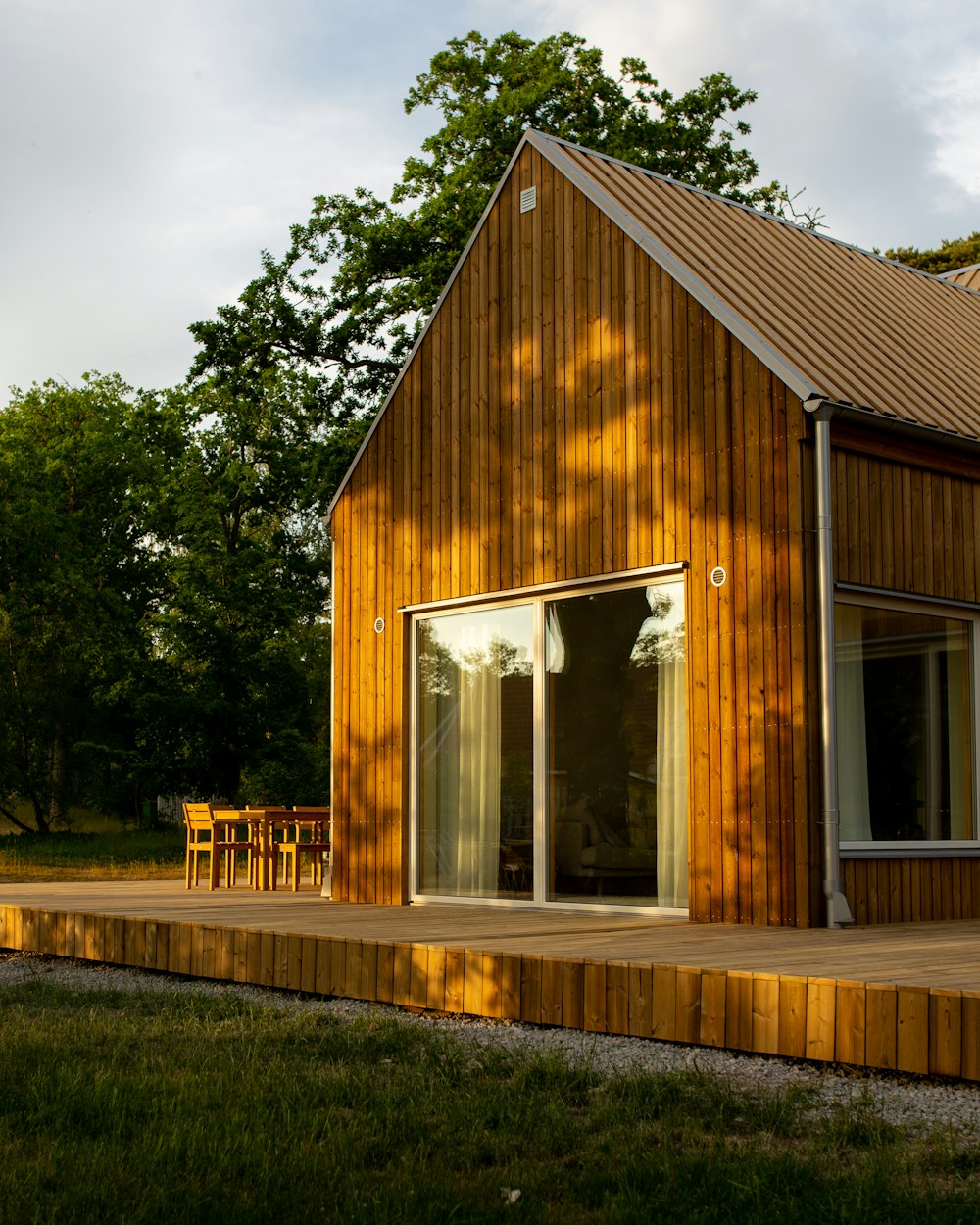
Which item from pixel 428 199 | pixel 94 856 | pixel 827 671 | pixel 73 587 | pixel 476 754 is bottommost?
pixel 94 856

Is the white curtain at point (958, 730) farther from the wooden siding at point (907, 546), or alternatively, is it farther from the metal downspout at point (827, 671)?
the metal downspout at point (827, 671)

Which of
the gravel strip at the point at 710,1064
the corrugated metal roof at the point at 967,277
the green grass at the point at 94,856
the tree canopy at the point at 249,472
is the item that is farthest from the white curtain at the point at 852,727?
the tree canopy at the point at 249,472

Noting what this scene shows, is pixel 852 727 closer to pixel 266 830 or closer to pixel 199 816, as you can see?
pixel 266 830

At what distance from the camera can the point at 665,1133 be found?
3.72 m

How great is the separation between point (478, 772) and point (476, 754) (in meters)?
0.13

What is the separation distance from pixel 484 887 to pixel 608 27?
16490 mm

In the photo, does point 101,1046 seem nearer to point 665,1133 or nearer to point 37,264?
point 665,1133

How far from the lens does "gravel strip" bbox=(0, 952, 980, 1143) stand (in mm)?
4109

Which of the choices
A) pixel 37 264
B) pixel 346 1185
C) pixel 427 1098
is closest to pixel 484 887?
pixel 427 1098

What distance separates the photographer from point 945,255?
25.3 meters

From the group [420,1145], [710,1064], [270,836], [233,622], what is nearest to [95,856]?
[233,622]

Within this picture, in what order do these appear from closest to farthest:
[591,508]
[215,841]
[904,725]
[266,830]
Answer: [904,725] < [591,508] < [215,841] < [266,830]

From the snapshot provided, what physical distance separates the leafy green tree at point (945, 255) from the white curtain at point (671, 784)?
1873 centimetres

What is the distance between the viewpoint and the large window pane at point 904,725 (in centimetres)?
813
